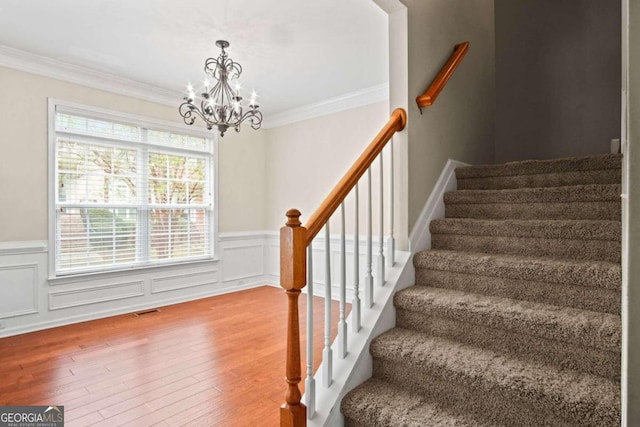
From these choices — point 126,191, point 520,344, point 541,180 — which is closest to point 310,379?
point 520,344

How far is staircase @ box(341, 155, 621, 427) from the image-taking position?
1.35m

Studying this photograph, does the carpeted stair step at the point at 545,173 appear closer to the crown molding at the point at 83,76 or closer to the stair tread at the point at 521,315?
the stair tread at the point at 521,315

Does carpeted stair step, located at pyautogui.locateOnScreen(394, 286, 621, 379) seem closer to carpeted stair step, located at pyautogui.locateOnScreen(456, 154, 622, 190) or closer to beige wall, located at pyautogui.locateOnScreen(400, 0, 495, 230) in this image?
beige wall, located at pyautogui.locateOnScreen(400, 0, 495, 230)

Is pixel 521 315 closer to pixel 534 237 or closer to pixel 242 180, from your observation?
pixel 534 237

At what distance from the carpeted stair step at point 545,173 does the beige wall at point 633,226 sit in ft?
5.45

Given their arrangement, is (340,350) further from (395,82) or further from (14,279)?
(14,279)

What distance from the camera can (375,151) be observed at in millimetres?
1974

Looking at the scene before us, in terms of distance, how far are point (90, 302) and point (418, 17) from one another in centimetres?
419

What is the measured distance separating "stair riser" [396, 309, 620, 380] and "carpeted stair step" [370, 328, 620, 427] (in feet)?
0.11

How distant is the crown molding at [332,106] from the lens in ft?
14.4

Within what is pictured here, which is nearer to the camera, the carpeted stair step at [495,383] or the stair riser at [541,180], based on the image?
the carpeted stair step at [495,383]

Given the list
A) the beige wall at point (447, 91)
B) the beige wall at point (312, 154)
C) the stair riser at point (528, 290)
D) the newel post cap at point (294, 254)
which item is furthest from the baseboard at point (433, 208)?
the beige wall at point (312, 154)

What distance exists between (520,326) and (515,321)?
0.09ft

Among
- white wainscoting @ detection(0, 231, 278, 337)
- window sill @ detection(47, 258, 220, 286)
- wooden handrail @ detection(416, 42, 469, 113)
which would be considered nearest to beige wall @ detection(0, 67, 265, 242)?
white wainscoting @ detection(0, 231, 278, 337)
